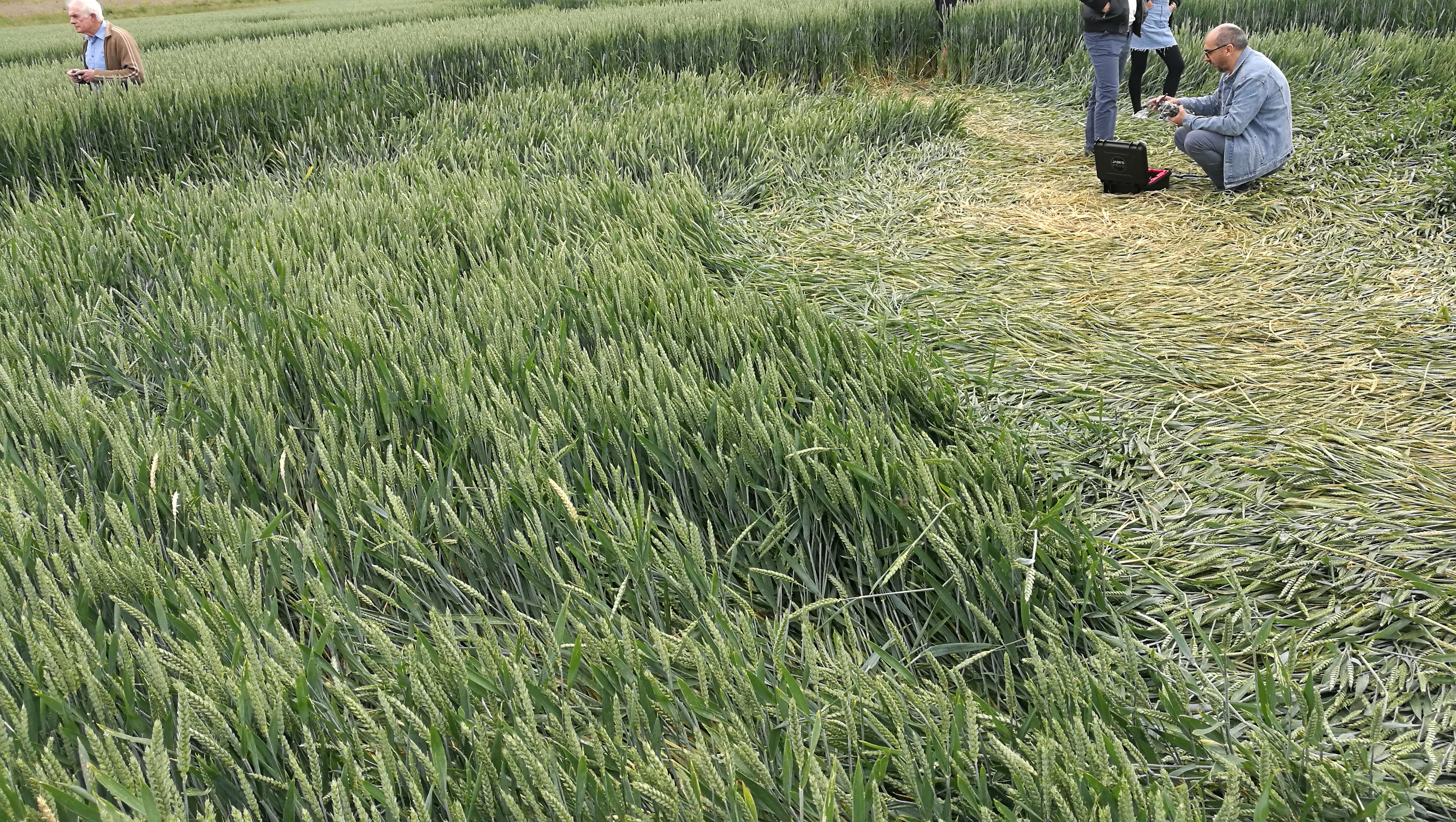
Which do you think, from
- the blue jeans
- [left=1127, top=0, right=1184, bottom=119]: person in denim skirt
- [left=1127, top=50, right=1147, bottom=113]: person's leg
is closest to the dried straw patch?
the blue jeans

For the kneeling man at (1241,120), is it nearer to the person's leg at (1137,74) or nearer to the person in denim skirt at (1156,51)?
the person in denim skirt at (1156,51)

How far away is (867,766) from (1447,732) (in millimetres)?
894

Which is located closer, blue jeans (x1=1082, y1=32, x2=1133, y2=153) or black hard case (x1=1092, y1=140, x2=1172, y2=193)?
black hard case (x1=1092, y1=140, x2=1172, y2=193)

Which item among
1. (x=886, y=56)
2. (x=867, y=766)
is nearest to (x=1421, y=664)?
(x=867, y=766)

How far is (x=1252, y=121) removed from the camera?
4398 millimetres

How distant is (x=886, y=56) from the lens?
8797 mm

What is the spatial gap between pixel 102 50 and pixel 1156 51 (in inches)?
288

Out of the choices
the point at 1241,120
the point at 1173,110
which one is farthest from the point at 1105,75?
the point at 1241,120

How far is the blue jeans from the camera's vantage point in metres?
5.30

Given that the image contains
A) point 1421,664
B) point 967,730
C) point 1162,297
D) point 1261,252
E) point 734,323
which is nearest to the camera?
point 967,730

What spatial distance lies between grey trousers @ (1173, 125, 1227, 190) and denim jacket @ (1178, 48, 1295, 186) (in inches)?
1.5

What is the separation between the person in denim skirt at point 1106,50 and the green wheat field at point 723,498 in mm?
1171

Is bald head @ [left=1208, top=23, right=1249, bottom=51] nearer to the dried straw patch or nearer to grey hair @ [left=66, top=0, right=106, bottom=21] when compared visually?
the dried straw patch

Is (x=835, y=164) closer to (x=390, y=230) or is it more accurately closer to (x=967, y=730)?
(x=390, y=230)
